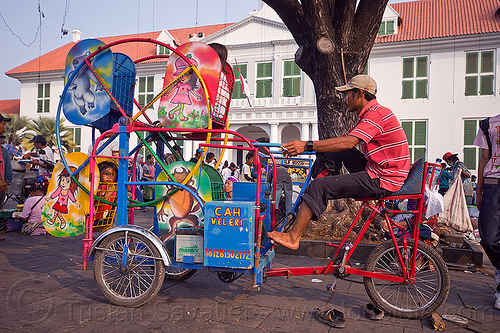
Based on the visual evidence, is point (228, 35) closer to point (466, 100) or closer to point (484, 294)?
point (466, 100)

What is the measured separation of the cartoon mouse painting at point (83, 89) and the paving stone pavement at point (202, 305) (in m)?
1.81

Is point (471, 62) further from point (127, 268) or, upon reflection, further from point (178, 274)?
Result: point (127, 268)

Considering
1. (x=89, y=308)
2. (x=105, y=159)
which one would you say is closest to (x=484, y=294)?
(x=89, y=308)

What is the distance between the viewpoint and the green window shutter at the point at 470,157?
63.5ft

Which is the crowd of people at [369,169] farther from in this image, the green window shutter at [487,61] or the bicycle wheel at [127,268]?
the green window shutter at [487,61]

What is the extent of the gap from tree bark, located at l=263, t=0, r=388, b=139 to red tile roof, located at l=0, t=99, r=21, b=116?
111ft

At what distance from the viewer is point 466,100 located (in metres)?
19.6

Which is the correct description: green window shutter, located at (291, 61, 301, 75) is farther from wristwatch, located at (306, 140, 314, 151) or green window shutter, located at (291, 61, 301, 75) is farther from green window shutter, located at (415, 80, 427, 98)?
wristwatch, located at (306, 140, 314, 151)

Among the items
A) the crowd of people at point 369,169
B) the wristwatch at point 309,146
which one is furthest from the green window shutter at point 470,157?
the wristwatch at point 309,146

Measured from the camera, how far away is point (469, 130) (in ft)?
64.3

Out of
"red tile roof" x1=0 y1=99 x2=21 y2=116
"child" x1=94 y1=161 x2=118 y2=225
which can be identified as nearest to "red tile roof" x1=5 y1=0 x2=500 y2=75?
"red tile roof" x1=0 y1=99 x2=21 y2=116

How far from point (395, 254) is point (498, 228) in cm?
112

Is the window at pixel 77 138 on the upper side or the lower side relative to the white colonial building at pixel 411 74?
lower

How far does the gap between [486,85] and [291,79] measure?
952cm
